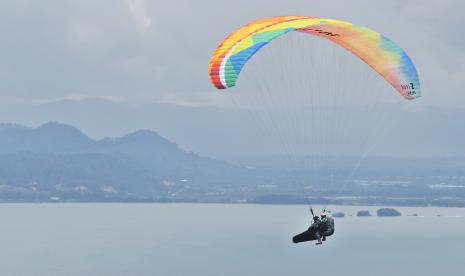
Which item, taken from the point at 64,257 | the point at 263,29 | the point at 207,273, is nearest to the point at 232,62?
the point at 263,29

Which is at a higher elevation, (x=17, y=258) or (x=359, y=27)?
(x=17, y=258)

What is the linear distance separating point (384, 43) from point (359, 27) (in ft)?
5.17

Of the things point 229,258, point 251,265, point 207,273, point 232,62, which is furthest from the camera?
point 229,258

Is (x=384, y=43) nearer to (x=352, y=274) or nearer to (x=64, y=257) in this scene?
(x=352, y=274)

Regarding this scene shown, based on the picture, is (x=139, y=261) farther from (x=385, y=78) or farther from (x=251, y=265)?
(x=385, y=78)

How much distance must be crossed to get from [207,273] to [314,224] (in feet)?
419

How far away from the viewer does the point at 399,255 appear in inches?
7864

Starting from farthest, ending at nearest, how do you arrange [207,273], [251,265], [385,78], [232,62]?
[251,265] < [207,273] < [385,78] < [232,62]

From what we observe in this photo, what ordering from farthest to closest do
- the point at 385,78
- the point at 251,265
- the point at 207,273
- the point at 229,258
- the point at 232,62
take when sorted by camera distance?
the point at 229,258 < the point at 251,265 < the point at 207,273 < the point at 385,78 < the point at 232,62

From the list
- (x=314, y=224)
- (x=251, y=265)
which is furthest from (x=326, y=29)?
(x=251, y=265)

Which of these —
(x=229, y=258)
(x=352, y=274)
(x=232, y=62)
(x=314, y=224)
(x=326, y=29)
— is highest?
(x=229, y=258)

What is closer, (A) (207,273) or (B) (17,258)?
(A) (207,273)

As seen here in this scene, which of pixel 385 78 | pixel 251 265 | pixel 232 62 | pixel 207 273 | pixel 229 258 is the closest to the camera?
pixel 232 62

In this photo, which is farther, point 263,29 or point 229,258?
point 229,258
